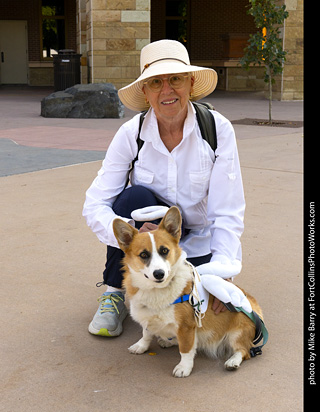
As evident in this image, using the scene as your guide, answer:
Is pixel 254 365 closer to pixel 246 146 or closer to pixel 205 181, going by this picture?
pixel 205 181

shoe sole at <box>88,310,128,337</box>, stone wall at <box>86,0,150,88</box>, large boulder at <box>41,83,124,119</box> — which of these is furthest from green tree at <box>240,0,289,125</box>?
shoe sole at <box>88,310,128,337</box>

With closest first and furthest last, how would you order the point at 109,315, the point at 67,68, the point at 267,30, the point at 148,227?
the point at 148,227
the point at 109,315
the point at 267,30
the point at 67,68

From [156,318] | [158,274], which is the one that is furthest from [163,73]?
[156,318]

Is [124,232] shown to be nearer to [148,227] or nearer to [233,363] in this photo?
[148,227]

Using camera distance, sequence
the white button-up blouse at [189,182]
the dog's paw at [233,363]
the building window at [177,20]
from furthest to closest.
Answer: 1. the building window at [177,20]
2. the white button-up blouse at [189,182]
3. the dog's paw at [233,363]

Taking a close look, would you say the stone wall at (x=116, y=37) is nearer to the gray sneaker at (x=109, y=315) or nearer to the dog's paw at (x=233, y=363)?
the gray sneaker at (x=109, y=315)

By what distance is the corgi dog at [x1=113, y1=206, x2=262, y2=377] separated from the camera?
109 inches

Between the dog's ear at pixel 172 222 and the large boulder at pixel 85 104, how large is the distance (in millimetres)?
12286

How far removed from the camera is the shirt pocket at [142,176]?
134 inches

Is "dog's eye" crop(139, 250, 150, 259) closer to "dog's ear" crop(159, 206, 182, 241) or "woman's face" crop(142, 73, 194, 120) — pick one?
"dog's ear" crop(159, 206, 182, 241)

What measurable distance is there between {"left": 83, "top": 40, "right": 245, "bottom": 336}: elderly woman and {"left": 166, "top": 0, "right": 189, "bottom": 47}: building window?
2742cm

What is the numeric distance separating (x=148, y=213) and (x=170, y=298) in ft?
1.55

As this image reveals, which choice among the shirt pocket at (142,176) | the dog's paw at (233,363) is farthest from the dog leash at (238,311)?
the shirt pocket at (142,176)

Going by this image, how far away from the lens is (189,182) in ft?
11.1
